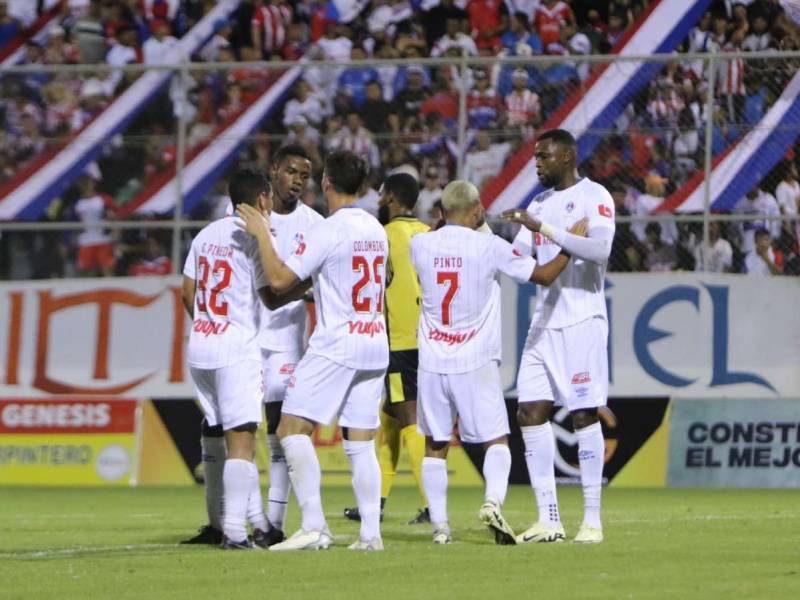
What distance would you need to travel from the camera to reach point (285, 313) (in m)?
11.3

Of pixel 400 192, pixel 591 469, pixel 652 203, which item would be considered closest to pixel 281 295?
pixel 591 469

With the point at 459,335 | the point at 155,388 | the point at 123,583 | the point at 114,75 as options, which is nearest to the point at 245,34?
the point at 114,75

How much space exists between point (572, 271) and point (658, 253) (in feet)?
23.9

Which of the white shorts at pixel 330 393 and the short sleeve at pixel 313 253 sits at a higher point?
the short sleeve at pixel 313 253

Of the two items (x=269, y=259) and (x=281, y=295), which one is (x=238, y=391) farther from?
(x=269, y=259)

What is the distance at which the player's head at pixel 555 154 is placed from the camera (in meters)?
10.6

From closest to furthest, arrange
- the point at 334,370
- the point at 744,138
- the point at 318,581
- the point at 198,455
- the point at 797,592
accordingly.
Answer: the point at 797,592 < the point at 318,581 < the point at 334,370 < the point at 744,138 < the point at 198,455

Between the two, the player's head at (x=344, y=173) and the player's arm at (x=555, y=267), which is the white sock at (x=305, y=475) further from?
the player's arm at (x=555, y=267)

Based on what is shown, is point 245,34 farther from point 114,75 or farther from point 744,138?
point 744,138

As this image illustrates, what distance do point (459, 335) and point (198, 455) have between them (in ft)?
27.9

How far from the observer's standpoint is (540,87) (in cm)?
1820

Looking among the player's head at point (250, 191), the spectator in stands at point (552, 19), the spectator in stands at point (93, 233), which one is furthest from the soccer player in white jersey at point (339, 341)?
the spectator in stands at point (552, 19)

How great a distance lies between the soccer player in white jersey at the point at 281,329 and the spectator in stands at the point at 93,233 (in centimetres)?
829

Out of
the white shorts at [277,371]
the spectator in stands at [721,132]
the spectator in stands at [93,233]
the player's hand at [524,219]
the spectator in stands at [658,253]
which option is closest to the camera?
the player's hand at [524,219]
